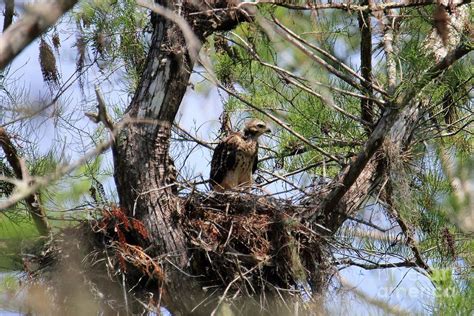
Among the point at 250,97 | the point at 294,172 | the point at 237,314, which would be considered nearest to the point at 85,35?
the point at 250,97

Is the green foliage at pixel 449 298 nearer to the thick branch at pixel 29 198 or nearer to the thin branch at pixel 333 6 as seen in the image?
the thin branch at pixel 333 6

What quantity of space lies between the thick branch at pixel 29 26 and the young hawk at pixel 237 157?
363cm

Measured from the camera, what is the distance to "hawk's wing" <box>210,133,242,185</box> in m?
5.74

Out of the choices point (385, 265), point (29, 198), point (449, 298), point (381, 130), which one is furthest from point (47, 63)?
point (385, 265)

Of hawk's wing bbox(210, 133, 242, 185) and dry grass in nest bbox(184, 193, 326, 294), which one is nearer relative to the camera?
dry grass in nest bbox(184, 193, 326, 294)

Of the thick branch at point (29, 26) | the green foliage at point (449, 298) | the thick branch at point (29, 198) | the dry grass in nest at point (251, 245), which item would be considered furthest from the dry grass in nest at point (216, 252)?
the thick branch at point (29, 26)

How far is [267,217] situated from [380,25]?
1.30 m

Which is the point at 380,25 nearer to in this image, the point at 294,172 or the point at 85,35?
the point at 294,172

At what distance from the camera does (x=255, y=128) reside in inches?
226

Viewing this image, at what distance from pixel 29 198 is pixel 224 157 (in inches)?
64.1

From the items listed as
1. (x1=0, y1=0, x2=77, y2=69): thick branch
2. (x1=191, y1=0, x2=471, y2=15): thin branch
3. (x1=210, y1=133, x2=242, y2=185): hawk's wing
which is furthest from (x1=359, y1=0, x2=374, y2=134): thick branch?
(x1=0, y1=0, x2=77, y2=69): thick branch

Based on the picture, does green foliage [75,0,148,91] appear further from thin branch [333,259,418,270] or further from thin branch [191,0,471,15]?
thin branch [333,259,418,270]

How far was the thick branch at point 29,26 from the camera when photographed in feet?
6.77

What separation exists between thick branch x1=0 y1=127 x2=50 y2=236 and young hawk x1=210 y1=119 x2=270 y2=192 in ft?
4.77
